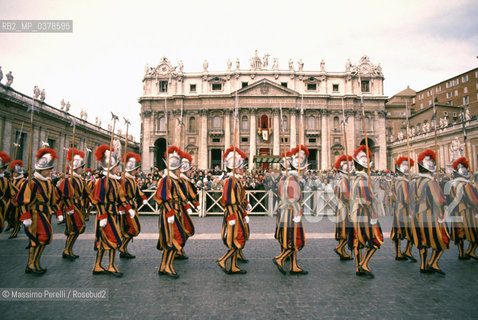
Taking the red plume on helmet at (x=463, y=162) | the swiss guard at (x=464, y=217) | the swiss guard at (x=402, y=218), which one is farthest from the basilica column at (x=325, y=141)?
the swiss guard at (x=402, y=218)

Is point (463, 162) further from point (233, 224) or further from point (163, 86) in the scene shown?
point (163, 86)

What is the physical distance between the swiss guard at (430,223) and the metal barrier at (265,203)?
788cm

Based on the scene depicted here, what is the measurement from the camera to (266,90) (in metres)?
45.3

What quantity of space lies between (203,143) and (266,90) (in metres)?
13.5

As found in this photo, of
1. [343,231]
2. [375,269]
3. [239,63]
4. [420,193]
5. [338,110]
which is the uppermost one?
[239,63]

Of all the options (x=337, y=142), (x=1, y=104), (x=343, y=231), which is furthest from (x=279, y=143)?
(x=343, y=231)

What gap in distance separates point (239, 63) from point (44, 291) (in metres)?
47.0

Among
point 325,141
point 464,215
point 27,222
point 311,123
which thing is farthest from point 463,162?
point 311,123

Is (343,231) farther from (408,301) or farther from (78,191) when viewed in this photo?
(78,191)

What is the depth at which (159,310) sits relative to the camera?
13.2ft

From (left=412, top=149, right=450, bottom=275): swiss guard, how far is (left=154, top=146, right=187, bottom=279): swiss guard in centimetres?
491

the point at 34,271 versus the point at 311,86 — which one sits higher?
the point at 311,86

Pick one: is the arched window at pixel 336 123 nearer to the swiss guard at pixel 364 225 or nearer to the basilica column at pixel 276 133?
the basilica column at pixel 276 133

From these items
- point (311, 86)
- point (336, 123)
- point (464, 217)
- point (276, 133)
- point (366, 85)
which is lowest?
point (464, 217)
